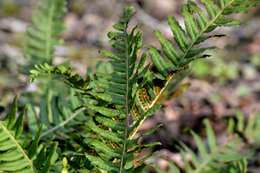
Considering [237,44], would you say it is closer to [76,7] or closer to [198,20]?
[76,7]

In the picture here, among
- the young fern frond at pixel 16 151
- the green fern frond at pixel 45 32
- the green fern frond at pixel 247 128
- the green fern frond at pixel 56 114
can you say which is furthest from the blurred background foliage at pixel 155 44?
the young fern frond at pixel 16 151

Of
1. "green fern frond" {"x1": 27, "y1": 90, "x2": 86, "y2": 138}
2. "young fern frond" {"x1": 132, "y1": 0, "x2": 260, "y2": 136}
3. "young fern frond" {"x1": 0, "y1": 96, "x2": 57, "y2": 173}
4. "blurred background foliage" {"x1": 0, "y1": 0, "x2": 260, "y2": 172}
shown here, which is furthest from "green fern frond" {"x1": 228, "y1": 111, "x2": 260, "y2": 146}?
"young fern frond" {"x1": 0, "y1": 96, "x2": 57, "y2": 173}

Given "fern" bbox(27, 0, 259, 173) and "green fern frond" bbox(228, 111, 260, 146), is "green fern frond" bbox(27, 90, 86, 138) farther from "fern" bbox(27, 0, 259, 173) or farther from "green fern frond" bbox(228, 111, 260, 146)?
"green fern frond" bbox(228, 111, 260, 146)

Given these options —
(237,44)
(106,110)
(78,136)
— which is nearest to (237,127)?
(78,136)

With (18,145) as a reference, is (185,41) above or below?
above

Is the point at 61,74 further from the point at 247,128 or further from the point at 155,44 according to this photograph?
the point at 155,44

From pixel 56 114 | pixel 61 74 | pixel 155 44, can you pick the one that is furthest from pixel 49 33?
pixel 155 44
